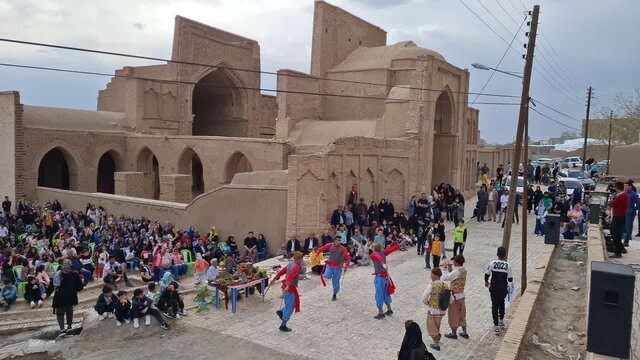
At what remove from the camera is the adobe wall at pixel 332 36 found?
86.6ft

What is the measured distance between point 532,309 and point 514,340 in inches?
51.8

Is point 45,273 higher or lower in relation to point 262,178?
lower

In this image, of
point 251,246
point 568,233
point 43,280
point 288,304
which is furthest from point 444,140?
point 43,280

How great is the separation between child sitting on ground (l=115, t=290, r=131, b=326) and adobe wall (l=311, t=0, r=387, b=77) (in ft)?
61.7

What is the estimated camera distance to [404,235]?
53.7 ft

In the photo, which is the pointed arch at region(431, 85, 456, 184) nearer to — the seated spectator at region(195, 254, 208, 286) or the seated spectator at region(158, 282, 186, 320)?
the seated spectator at region(195, 254, 208, 286)

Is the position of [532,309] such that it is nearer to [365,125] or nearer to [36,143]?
[365,125]

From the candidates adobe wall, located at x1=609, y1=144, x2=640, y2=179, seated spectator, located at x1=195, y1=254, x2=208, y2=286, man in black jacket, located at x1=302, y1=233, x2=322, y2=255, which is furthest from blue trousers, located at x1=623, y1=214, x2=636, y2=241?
adobe wall, located at x1=609, y1=144, x2=640, y2=179

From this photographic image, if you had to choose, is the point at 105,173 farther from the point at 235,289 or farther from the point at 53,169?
the point at 235,289

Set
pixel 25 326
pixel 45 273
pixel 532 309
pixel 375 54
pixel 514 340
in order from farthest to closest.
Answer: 1. pixel 375 54
2. pixel 45 273
3. pixel 25 326
4. pixel 532 309
5. pixel 514 340

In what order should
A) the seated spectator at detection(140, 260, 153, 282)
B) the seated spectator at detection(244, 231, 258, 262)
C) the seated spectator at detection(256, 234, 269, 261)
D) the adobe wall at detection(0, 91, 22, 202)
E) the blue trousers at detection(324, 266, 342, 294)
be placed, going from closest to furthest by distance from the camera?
1. the blue trousers at detection(324, 266, 342, 294)
2. the seated spectator at detection(140, 260, 153, 282)
3. the seated spectator at detection(244, 231, 258, 262)
4. the seated spectator at detection(256, 234, 269, 261)
5. the adobe wall at detection(0, 91, 22, 202)

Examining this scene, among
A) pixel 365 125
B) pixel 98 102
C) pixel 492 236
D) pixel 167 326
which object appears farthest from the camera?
pixel 98 102

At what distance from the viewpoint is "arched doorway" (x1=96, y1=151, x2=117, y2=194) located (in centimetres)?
2905

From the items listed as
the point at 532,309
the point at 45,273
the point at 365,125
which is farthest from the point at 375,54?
the point at 532,309
